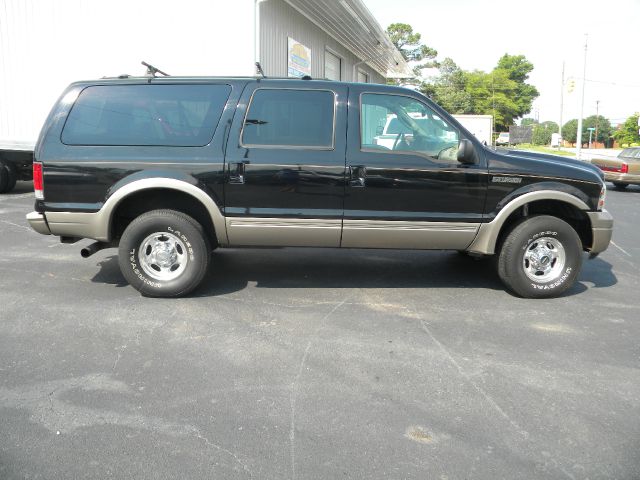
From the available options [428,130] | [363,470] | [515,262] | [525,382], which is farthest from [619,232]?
[363,470]

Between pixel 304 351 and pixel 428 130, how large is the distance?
247cm

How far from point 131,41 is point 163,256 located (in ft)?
28.6

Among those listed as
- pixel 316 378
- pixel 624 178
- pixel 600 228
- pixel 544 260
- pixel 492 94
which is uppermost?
pixel 492 94

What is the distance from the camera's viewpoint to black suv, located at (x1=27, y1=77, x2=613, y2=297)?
16.2 ft

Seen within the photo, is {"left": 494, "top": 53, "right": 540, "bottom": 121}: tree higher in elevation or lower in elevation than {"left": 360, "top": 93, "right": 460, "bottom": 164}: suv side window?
higher

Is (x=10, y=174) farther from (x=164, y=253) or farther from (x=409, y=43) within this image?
(x=409, y=43)

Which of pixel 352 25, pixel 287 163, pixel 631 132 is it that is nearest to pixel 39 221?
pixel 287 163

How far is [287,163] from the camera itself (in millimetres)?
4949

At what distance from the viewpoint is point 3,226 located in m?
8.51

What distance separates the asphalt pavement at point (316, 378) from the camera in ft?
8.96

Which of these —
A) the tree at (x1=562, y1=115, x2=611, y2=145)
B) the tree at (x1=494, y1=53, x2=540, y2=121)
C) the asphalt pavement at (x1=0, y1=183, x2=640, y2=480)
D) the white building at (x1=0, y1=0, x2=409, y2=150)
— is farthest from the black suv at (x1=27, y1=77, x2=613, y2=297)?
the tree at (x1=562, y1=115, x2=611, y2=145)

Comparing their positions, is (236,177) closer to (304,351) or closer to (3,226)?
(304,351)

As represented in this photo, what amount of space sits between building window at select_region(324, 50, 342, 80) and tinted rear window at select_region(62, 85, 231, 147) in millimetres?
11912

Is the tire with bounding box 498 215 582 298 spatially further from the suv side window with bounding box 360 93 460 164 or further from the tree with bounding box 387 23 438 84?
the tree with bounding box 387 23 438 84
